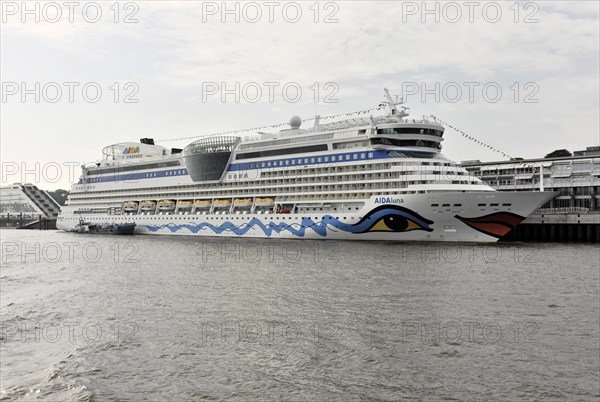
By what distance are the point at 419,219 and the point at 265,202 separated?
19719 millimetres

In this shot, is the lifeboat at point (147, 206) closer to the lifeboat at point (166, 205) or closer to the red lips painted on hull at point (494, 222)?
the lifeboat at point (166, 205)

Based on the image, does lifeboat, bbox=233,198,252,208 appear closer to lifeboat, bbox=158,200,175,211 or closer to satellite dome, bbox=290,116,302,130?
satellite dome, bbox=290,116,302,130

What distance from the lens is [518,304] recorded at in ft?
67.1

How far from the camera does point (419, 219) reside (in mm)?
44406

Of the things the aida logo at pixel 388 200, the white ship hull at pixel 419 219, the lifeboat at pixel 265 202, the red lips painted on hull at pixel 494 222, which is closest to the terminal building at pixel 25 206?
the lifeboat at pixel 265 202

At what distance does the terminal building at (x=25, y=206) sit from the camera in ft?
400

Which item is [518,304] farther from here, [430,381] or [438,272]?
[430,381]

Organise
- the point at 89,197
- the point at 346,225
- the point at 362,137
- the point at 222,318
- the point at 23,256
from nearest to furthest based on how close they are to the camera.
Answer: the point at 222,318
the point at 23,256
the point at 346,225
the point at 362,137
the point at 89,197

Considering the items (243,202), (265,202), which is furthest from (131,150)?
(265,202)

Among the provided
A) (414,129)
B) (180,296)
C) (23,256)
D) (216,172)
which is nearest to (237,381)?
(180,296)

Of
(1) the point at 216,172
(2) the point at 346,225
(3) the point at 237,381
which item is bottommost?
(3) the point at 237,381

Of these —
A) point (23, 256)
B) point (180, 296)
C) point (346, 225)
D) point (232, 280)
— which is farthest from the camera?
point (346, 225)

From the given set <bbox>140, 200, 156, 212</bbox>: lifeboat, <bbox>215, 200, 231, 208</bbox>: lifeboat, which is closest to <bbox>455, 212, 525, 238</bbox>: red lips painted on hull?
<bbox>215, 200, 231, 208</bbox>: lifeboat

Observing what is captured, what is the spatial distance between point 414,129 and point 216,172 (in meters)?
26.4
